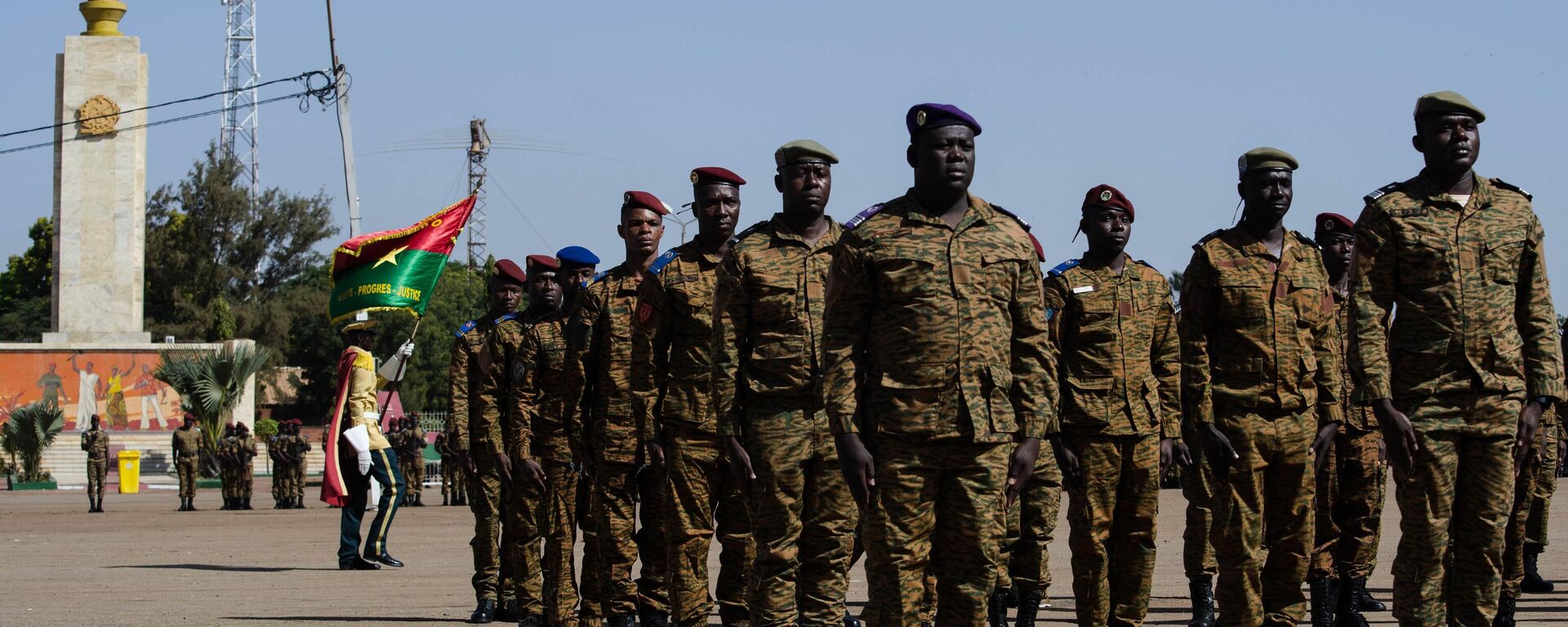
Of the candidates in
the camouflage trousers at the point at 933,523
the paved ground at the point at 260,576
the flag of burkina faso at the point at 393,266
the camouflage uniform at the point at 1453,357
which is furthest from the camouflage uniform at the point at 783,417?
the flag of burkina faso at the point at 393,266

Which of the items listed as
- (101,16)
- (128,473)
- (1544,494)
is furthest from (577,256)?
(101,16)

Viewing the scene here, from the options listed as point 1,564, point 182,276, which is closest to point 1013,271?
point 1,564

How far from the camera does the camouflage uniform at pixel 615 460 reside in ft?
29.6

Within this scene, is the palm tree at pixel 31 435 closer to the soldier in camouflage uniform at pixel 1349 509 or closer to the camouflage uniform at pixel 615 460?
the camouflage uniform at pixel 615 460

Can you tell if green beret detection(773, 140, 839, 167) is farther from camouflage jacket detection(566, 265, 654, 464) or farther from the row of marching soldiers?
camouflage jacket detection(566, 265, 654, 464)

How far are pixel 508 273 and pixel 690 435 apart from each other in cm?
371

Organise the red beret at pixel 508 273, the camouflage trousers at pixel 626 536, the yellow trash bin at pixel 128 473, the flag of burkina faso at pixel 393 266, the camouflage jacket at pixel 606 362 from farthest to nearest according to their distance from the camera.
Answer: the yellow trash bin at pixel 128 473 → the flag of burkina faso at pixel 393 266 → the red beret at pixel 508 273 → the camouflage jacket at pixel 606 362 → the camouflage trousers at pixel 626 536

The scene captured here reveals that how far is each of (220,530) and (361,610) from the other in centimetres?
1313

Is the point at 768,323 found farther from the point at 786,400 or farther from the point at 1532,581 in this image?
the point at 1532,581

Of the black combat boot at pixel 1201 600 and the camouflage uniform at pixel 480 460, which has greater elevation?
the camouflage uniform at pixel 480 460

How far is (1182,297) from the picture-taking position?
28.1 feet

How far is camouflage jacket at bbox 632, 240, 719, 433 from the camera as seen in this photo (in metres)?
8.36

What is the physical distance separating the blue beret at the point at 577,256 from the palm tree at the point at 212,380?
37.9 meters

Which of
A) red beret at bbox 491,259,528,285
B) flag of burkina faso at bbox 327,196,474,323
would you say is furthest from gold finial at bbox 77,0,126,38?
red beret at bbox 491,259,528,285
